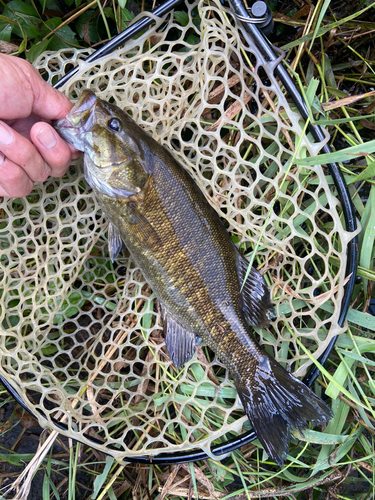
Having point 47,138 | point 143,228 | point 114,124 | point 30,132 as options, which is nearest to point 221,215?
point 143,228

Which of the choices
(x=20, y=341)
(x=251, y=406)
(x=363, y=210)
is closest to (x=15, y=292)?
(x=20, y=341)

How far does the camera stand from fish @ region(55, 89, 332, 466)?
1944mm

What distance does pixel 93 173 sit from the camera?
6.66 ft

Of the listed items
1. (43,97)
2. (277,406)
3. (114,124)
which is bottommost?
(277,406)

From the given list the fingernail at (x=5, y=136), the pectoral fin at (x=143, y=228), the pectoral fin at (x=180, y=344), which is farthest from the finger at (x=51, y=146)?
the pectoral fin at (x=180, y=344)

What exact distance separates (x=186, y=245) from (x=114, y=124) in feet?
2.49

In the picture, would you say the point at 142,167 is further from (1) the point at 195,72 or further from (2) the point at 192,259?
(1) the point at 195,72

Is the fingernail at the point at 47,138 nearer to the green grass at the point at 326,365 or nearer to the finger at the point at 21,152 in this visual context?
the finger at the point at 21,152

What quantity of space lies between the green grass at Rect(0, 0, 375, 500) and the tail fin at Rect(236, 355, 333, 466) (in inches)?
8.8

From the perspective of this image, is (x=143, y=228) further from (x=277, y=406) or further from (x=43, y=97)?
(x=277, y=406)

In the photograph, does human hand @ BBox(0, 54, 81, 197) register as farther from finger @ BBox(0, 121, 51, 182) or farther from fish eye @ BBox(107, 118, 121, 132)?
fish eye @ BBox(107, 118, 121, 132)

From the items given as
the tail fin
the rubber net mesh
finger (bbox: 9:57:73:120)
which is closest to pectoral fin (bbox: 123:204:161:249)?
the rubber net mesh

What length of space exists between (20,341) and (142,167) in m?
1.25

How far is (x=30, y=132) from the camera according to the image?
197 centimetres
